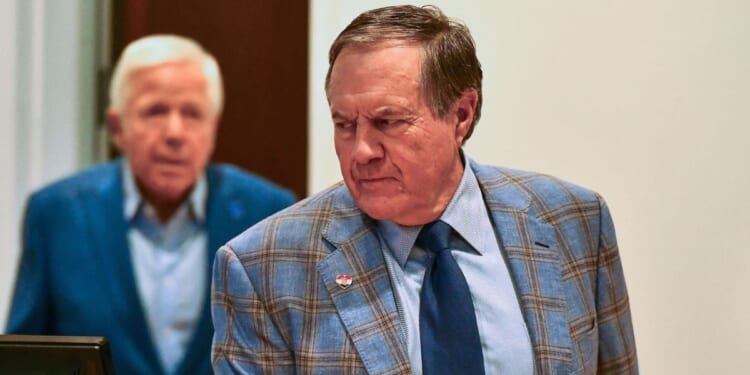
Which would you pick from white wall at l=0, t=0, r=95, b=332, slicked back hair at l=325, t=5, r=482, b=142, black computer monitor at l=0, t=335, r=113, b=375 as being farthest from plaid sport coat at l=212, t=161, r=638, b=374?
white wall at l=0, t=0, r=95, b=332

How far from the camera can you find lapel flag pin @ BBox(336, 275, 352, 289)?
1.86 m

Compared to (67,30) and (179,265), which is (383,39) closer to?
(179,265)

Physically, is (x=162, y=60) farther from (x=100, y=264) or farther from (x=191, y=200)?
(x=100, y=264)

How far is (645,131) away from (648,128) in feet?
0.03

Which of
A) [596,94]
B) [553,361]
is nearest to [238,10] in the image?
[596,94]

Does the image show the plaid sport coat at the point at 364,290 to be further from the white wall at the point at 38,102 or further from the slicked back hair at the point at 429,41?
the white wall at the point at 38,102

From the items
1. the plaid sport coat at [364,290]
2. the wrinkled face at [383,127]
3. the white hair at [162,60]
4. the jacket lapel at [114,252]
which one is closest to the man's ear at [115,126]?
the white hair at [162,60]

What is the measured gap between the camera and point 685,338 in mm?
2754

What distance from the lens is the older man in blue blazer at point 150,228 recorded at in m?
2.66

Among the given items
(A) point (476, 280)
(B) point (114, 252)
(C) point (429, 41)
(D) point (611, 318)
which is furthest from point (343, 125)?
(B) point (114, 252)

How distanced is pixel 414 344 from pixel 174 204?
3.47ft

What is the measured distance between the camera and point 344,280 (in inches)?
73.4

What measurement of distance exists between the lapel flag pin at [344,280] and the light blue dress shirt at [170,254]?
3.00 feet

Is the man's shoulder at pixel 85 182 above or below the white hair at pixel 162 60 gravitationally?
below
